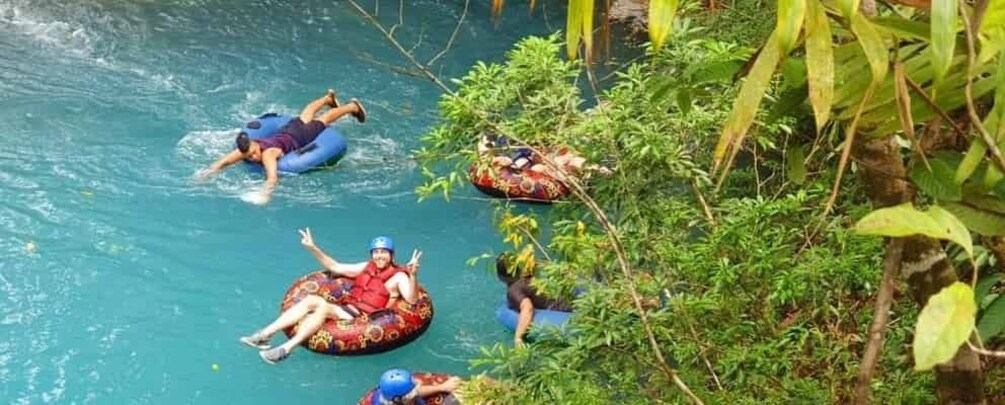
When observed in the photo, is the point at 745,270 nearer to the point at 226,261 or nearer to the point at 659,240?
the point at 659,240

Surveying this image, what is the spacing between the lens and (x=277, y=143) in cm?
783

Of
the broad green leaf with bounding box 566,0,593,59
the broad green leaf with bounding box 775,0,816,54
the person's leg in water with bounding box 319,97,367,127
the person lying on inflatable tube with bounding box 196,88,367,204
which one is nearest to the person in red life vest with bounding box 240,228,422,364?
the person lying on inflatable tube with bounding box 196,88,367,204

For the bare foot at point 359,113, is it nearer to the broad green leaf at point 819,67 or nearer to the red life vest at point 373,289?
the red life vest at point 373,289

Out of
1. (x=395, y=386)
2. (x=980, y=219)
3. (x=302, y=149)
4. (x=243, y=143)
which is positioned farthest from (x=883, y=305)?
(x=302, y=149)

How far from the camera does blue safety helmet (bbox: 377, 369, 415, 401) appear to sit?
4.93 meters

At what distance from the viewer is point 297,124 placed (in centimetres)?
810

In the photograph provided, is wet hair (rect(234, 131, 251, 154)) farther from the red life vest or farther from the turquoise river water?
the red life vest

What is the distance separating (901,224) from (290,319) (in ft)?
16.6

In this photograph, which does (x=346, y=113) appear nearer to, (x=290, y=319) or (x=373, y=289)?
(x=373, y=289)

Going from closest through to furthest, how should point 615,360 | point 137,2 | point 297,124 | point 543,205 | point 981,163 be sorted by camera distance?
point 981,163
point 615,360
point 543,205
point 297,124
point 137,2

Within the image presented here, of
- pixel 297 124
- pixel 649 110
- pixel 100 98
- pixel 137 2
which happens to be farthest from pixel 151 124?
pixel 649 110

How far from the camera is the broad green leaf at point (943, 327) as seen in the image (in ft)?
3.59

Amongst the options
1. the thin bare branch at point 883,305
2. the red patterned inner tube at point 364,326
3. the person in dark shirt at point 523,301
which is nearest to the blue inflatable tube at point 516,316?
the person in dark shirt at point 523,301

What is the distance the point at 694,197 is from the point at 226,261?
13.9 ft
